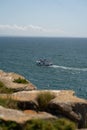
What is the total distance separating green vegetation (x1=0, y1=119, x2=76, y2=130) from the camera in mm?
8445

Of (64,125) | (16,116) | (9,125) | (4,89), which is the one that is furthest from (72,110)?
(4,89)

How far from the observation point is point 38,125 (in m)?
8.49

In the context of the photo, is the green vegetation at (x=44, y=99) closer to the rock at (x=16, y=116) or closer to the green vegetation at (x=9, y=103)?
the green vegetation at (x=9, y=103)

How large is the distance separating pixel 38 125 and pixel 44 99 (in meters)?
2.71

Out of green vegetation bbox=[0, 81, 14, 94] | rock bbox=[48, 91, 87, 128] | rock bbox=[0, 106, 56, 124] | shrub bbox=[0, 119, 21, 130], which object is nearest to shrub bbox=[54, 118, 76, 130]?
rock bbox=[0, 106, 56, 124]

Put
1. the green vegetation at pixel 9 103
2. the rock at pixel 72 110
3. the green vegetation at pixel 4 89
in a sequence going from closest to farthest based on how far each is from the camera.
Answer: the rock at pixel 72 110 < the green vegetation at pixel 9 103 < the green vegetation at pixel 4 89

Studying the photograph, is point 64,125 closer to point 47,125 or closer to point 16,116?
point 47,125

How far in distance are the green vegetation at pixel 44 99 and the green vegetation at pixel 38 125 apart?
220 centimetres

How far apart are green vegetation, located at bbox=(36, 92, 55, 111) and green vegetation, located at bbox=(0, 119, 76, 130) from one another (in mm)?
2201

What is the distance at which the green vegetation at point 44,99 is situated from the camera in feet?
36.3

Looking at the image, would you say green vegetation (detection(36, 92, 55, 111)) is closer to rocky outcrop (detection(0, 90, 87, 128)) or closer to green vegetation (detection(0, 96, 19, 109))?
rocky outcrop (detection(0, 90, 87, 128))

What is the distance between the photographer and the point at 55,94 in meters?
11.8

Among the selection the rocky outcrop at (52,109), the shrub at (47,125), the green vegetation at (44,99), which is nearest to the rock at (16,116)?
the rocky outcrop at (52,109)

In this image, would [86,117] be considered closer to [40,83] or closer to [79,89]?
[79,89]
